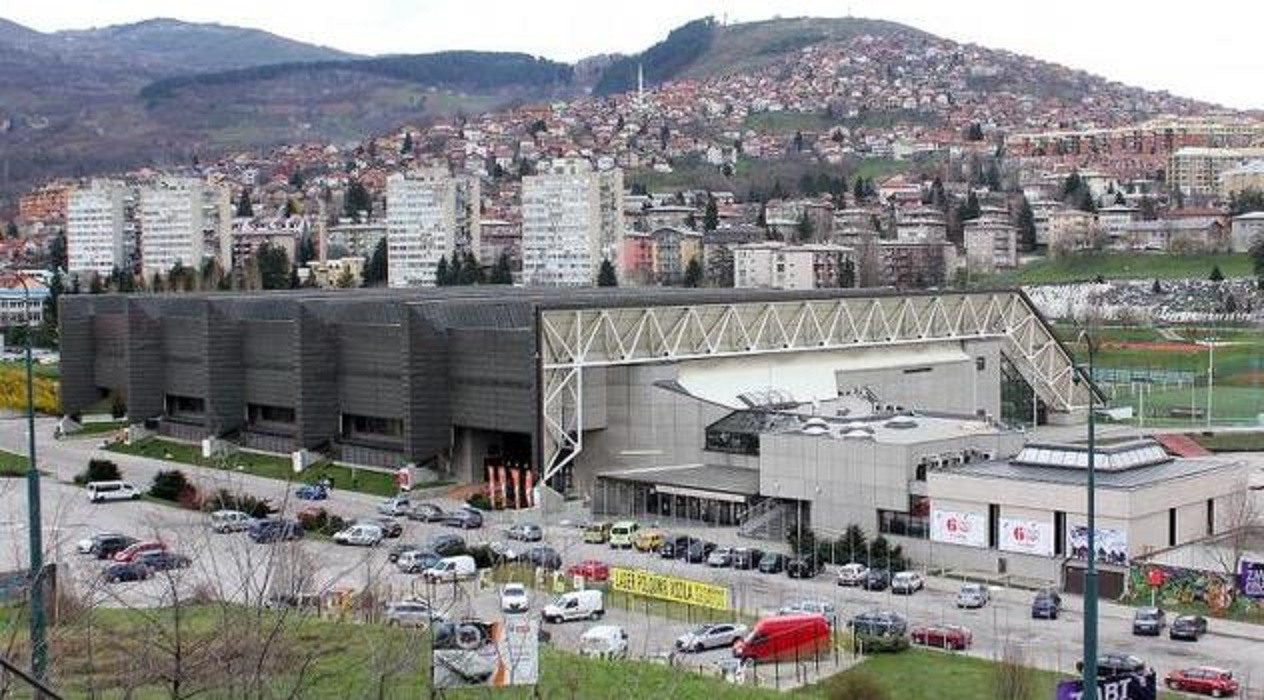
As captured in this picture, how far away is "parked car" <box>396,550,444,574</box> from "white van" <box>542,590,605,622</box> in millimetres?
3622

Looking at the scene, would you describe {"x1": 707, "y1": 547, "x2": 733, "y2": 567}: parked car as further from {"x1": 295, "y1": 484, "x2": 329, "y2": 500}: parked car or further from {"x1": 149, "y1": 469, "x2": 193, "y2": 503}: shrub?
{"x1": 149, "y1": 469, "x2": 193, "y2": 503}: shrub

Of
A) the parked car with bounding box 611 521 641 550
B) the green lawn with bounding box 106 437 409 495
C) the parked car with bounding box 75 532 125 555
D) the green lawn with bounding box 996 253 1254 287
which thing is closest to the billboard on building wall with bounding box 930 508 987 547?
the parked car with bounding box 611 521 641 550

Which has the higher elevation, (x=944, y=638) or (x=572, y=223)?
(x=572, y=223)

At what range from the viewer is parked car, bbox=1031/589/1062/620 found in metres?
22.2

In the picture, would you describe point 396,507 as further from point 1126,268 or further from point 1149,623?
point 1126,268

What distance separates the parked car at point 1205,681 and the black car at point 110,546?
17139mm

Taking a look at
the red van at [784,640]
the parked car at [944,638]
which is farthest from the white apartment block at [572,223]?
the red van at [784,640]

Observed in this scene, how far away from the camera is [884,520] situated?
91.5 ft

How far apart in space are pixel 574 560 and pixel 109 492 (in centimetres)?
1262

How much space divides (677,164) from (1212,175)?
157 feet

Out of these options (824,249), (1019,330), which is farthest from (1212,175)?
(1019,330)

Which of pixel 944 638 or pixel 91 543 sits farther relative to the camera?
pixel 91 543

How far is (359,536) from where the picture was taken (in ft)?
93.6

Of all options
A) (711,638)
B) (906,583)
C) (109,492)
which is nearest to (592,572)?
(906,583)
